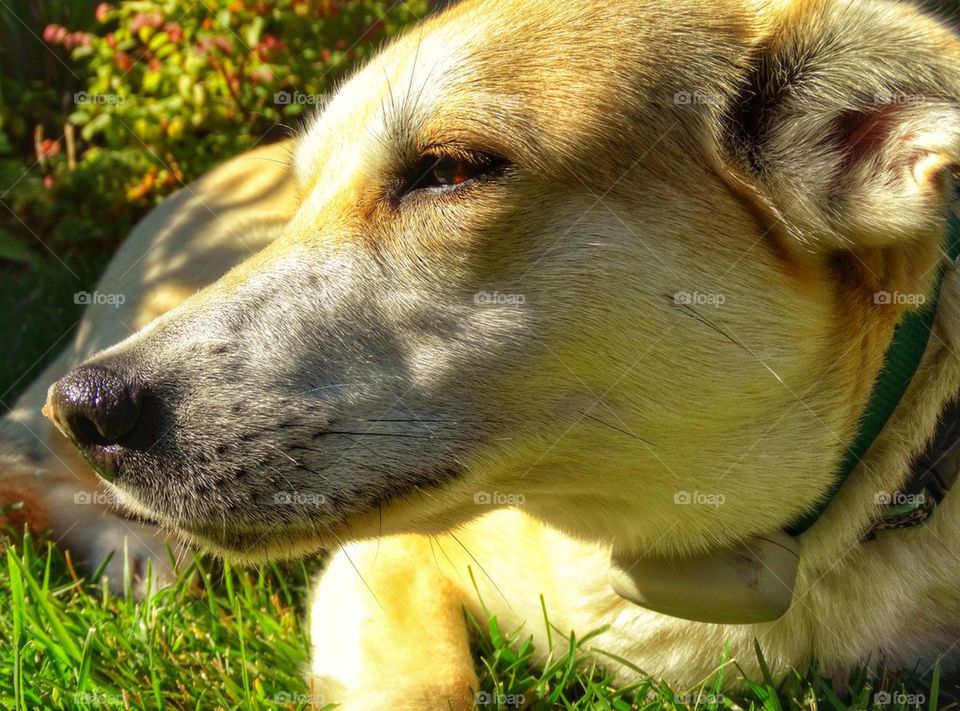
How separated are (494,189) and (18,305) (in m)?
3.44

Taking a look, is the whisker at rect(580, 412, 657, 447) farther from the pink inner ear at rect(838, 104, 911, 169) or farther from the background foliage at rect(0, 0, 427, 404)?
the background foliage at rect(0, 0, 427, 404)

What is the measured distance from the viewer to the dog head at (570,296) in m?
2.09

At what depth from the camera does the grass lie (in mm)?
2510

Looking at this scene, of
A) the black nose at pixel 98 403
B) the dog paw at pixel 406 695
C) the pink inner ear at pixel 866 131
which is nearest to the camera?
the black nose at pixel 98 403

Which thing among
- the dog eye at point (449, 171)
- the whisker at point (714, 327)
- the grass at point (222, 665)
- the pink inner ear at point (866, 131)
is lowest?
the grass at point (222, 665)

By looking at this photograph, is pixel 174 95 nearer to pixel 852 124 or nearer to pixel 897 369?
pixel 852 124

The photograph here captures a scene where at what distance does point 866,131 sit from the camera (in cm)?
220

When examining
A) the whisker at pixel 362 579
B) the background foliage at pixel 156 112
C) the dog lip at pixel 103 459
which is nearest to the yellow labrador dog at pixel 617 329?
the dog lip at pixel 103 459

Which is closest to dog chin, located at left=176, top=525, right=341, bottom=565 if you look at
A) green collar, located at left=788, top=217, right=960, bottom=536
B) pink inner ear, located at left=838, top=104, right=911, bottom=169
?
green collar, located at left=788, top=217, right=960, bottom=536

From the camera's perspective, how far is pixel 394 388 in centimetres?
212

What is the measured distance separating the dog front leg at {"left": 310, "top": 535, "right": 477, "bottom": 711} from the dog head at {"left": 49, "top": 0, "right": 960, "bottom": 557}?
1.47 ft

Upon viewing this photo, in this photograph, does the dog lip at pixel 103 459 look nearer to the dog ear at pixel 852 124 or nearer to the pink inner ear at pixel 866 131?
the dog ear at pixel 852 124

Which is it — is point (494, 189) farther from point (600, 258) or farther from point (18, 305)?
point (18, 305)

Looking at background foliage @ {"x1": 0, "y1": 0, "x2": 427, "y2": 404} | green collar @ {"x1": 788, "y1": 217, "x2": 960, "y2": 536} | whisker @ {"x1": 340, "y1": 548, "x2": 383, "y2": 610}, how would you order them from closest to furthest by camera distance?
green collar @ {"x1": 788, "y1": 217, "x2": 960, "y2": 536} < whisker @ {"x1": 340, "y1": 548, "x2": 383, "y2": 610} < background foliage @ {"x1": 0, "y1": 0, "x2": 427, "y2": 404}
